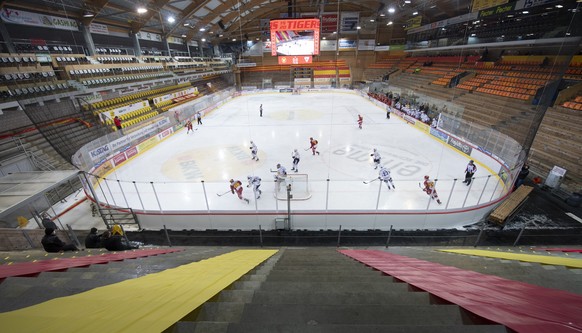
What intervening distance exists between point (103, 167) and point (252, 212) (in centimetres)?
940

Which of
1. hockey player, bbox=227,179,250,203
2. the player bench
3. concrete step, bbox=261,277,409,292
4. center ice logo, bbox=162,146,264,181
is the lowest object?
center ice logo, bbox=162,146,264,181

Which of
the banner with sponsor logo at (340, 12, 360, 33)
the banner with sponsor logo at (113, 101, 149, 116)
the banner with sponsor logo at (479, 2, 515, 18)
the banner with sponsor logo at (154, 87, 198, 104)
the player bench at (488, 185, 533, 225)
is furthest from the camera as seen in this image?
the banner with sponsor logo at (340, 12, 360, 33)

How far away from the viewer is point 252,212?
8578mm

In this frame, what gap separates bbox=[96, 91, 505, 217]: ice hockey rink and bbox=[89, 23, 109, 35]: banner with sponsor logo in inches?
473

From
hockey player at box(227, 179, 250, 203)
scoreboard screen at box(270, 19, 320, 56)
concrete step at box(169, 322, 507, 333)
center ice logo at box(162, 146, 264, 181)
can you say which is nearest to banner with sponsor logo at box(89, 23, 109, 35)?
scoreboard screen at box(270, 19, 320, 56)

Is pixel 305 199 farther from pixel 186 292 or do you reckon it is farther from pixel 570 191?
pixel 570 191

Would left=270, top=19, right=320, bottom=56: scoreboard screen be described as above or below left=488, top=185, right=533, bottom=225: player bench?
above

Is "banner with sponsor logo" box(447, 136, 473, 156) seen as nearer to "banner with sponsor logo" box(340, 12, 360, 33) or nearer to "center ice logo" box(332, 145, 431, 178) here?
"center ice logo" box(332, 145, 431, 178)

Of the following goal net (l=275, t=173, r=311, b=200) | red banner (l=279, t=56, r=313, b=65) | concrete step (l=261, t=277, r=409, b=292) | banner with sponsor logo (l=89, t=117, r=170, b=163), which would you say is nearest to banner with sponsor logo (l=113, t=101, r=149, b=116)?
banner with sponsor logo (l=89, t=117, r=170, b=163)

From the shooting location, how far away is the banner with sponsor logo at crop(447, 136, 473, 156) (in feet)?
45.7

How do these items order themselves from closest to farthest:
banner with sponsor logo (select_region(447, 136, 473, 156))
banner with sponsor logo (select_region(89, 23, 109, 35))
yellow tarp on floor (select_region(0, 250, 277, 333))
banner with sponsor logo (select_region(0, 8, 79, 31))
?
yellow tarp on floor (select_region(0, 250, 277, 333)), banner with sponsor logo (select_region(447, 136, 473, 156)), banner with sponsor logo (select_region(0, 8, 79, 31)), banner with sponsor logo (select_region(89, 23, 109, 35))

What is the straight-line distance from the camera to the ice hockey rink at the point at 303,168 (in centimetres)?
972

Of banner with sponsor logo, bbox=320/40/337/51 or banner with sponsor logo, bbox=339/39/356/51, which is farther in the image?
banner with sponsor logo, bbox=339/39/356/51

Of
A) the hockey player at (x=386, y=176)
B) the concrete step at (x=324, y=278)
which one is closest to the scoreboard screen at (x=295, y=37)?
the hockey player at (x=386, y=176)
